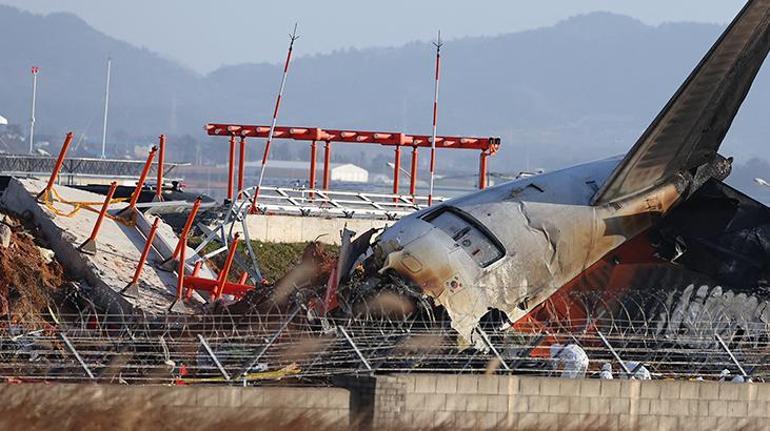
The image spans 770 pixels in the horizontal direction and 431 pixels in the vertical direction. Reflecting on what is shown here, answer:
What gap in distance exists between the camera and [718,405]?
77.0 feet

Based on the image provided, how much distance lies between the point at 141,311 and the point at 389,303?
23.1ft

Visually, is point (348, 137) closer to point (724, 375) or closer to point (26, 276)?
point (26, 276)

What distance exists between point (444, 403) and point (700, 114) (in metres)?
9.98

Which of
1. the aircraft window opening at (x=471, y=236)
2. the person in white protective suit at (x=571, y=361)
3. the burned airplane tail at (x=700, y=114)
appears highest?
the burned airplane tail at (x=700, y=114)

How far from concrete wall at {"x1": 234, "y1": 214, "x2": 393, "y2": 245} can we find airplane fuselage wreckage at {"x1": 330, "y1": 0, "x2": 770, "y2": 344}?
18.2 metres

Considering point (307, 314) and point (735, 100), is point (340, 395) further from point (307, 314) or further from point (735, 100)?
point (735, 100)

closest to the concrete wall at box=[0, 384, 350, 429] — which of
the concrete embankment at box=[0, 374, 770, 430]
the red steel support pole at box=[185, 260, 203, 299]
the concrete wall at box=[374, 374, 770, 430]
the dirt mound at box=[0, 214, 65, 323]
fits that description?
the concrete embankment at box=[0, 374, 770, 430]

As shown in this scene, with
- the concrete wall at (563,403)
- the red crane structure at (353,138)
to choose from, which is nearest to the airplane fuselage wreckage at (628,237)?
the concrete wall at (563,403)

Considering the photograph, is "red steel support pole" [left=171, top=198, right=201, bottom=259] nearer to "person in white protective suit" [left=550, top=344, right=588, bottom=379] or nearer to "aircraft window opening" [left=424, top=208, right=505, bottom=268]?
"aircraft window opening" [left=424, top=208, right=505, bottom=268]

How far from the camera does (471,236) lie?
92.7 ft

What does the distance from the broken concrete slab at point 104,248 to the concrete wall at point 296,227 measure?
25.7 ft

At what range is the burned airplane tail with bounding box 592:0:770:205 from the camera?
29.3 m

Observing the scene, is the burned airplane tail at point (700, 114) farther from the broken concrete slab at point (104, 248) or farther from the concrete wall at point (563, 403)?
the broken concrete slab at point (104, 248)

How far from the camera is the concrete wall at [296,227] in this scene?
47938mm
